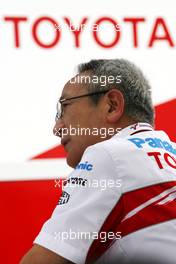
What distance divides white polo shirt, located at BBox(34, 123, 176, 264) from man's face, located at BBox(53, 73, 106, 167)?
0.61ft

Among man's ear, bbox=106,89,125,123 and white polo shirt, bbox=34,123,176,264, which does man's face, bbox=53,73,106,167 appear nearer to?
man's ear, bbox=106,89,125,123

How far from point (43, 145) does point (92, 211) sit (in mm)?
1101

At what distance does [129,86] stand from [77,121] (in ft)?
0.42

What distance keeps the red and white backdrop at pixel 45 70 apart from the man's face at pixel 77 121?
0.77 meters

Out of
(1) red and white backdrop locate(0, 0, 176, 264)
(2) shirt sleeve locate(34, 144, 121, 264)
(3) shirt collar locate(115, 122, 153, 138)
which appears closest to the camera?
(2) shirt sleeve locate(34, 144, 121, 264)

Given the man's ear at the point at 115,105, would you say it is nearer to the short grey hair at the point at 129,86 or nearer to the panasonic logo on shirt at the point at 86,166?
the short grey hair at the point at 129,86

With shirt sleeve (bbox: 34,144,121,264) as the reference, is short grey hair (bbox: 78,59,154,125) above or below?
above

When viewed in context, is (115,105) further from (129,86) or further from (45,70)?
(45,70)

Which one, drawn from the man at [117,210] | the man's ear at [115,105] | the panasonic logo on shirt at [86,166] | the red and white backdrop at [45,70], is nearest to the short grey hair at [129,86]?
the man's ear at [115,105]

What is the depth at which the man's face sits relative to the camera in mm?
1090

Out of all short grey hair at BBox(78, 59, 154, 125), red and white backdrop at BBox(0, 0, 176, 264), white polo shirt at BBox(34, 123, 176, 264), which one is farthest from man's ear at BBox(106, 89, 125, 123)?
red and white backdrop at BBox(0, 0, 176, 264)

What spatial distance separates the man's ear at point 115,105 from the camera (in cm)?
107

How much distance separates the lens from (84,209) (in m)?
0.84

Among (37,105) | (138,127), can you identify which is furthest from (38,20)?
(138,127)
